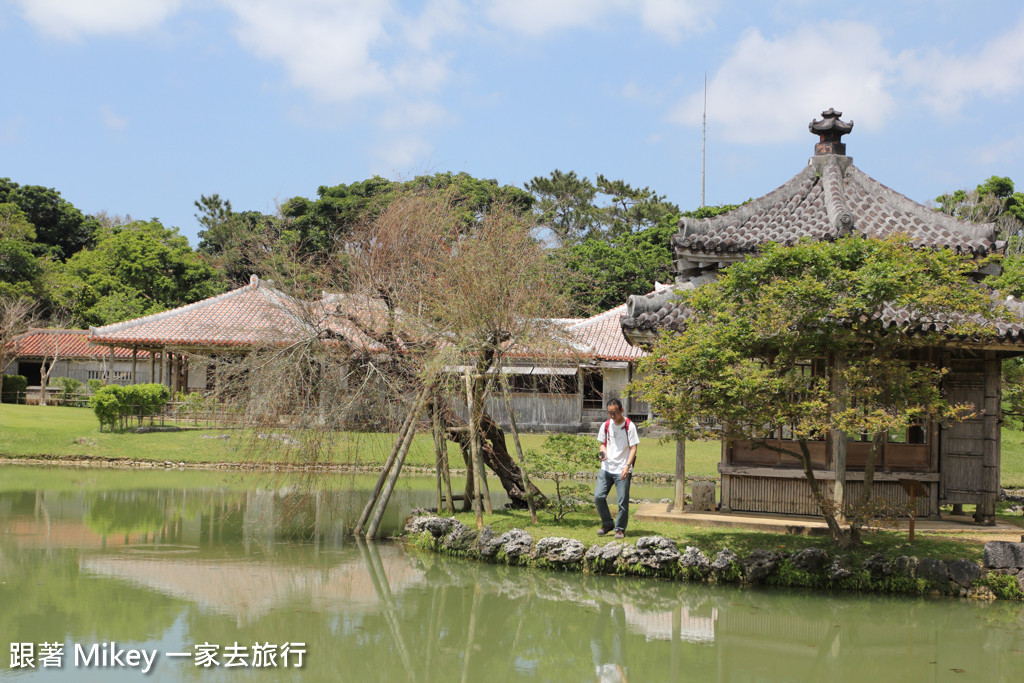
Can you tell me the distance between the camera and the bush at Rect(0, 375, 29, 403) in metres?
31.8

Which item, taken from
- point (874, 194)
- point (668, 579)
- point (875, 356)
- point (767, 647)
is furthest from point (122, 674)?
point (874, 194)

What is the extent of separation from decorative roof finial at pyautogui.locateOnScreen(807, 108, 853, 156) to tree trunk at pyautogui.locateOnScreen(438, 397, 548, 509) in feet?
19.5

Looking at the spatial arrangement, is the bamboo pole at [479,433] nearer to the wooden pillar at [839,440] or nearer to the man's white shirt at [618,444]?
the man's white shirt at [618,444]

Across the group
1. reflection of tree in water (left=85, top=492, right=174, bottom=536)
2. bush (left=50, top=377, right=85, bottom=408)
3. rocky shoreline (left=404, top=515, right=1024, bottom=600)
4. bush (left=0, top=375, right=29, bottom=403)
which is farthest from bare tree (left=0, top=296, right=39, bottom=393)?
rocky shoreline (left=404, top=515, right=1024, bottom=600)

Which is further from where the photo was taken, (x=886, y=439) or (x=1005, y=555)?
(x=886, y=439)

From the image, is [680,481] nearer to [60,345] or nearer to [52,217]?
[60,345]

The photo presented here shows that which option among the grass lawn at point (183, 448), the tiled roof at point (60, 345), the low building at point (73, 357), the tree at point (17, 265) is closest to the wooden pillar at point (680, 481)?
the grass lawn at point (183, 448)

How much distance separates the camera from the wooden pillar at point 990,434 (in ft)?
34.9

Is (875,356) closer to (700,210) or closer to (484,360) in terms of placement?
(484,360)

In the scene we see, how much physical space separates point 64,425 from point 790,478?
1867 centimetres

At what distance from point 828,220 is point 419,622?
698 cm

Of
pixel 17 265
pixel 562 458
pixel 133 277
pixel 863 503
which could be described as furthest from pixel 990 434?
pixel 133 277

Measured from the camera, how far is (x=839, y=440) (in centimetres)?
962

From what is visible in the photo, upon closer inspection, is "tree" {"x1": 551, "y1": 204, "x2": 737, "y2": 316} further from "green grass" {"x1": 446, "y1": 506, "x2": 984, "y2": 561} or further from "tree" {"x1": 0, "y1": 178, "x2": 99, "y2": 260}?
"tree" {"x1": 0, "y1": 178, "x2": 99, "y2": 260}
